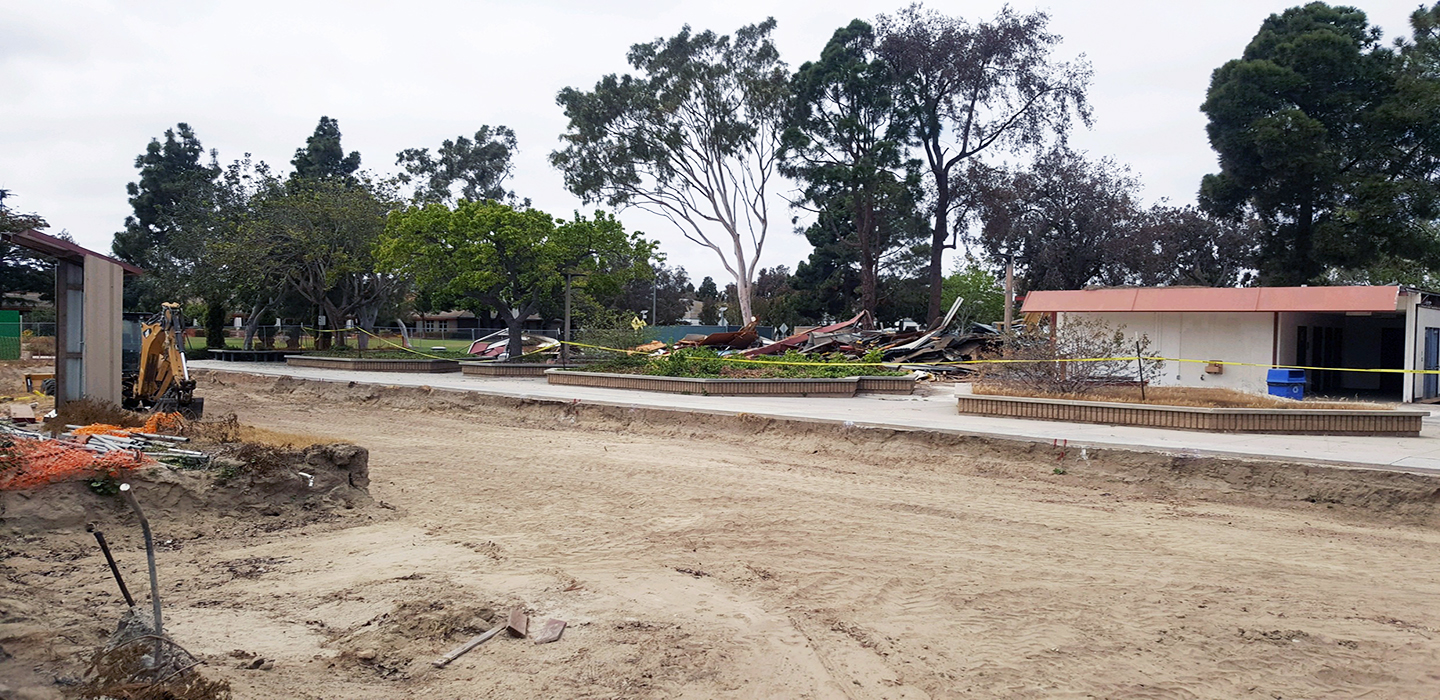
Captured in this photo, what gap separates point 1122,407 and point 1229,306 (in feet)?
30.9

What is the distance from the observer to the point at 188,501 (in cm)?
813

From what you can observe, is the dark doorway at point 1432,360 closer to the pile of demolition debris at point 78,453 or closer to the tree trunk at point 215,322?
the pile of demolition debris at point 78,453

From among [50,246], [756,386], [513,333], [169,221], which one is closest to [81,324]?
[50,246]

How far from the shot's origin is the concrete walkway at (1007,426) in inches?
442

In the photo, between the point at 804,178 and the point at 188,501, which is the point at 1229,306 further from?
the point at 804,178

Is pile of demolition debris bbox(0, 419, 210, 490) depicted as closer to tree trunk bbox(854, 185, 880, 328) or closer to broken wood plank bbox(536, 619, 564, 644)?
broken wood plank bbox(536, 619, 564, 644)

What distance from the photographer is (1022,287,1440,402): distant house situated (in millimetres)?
20531

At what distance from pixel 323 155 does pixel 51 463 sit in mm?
58093

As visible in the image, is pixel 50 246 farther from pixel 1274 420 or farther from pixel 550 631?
pixel 1274 420

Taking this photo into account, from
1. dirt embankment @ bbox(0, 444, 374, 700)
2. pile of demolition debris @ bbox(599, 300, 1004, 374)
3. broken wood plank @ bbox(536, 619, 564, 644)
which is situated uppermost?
pile of demolition debris @ bbox(599, 300, 1004, 374)

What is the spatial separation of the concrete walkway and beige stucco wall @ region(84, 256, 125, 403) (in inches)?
309

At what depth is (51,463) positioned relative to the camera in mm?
7246

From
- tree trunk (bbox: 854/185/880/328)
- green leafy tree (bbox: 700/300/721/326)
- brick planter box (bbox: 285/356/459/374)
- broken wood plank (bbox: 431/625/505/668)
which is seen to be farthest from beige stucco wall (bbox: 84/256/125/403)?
green leafy tree (bbox: 700/300/721/326)

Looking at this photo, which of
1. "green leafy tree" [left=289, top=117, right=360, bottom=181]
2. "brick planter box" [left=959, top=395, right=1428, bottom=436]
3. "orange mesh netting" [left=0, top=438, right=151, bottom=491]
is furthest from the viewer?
"green leafy tree" [left=289, top=117, right=360, bottom=181]
